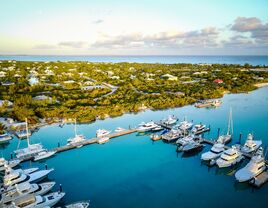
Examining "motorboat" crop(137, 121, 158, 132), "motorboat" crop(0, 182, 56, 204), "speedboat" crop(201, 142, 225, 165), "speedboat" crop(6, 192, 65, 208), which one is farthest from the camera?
"motorboat" crop(137, 121, 158, 132)

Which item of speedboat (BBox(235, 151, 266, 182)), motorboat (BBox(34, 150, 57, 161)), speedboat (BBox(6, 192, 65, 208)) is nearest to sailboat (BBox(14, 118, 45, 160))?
motorboat (BBox(34, 150, 57, 161))

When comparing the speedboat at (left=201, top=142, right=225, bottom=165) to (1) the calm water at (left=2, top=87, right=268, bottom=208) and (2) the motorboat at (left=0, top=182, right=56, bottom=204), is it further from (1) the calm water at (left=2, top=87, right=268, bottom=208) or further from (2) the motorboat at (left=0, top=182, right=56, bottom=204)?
(2) the motorboat at (left=0, top=182, right=56, bottom=204)

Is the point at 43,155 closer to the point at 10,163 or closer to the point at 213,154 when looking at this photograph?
the point at 10,163

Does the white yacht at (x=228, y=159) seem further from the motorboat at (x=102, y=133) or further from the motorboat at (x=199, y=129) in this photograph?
the motorboat at (x=102, y=133)

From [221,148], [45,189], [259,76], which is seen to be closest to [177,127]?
[221,148]

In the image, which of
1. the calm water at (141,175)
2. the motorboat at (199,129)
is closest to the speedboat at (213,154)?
the calm water at (141,175)

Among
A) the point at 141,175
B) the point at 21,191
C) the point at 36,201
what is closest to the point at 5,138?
the point at 21,191
